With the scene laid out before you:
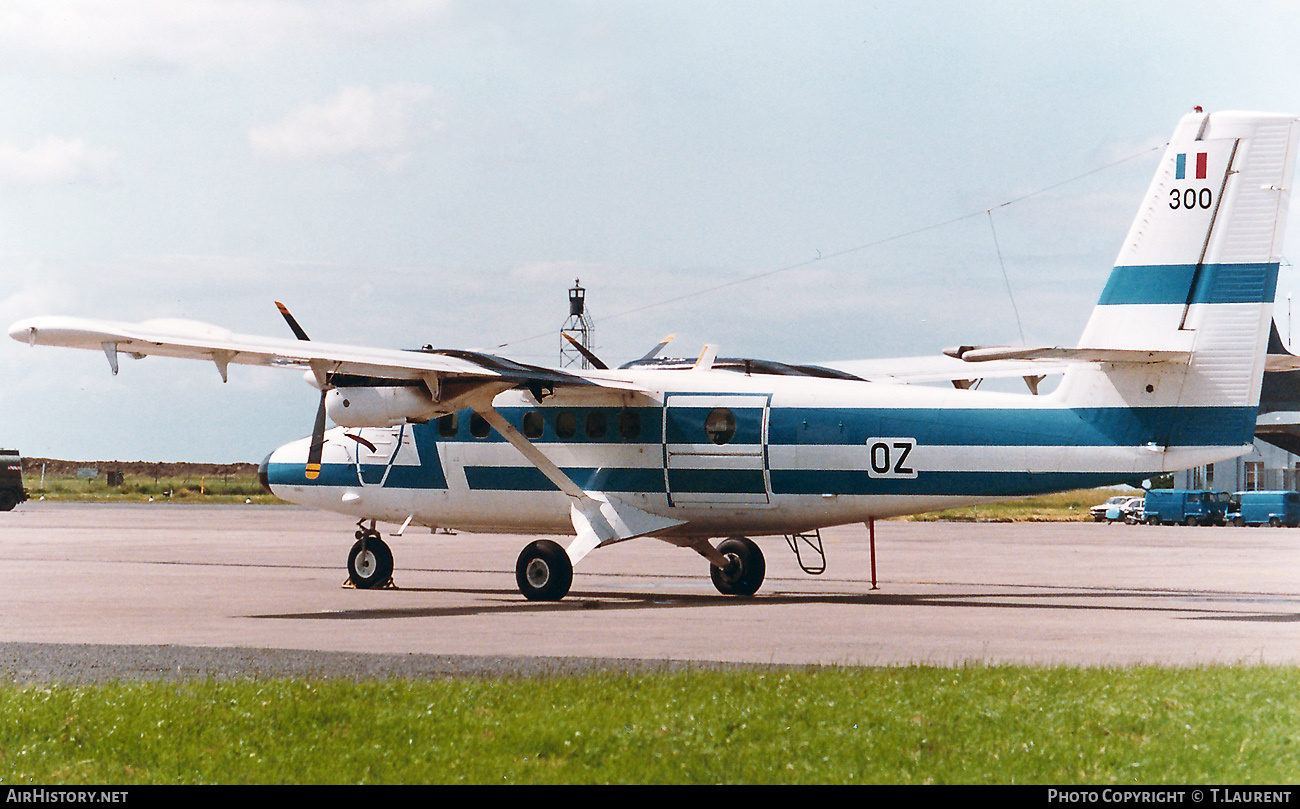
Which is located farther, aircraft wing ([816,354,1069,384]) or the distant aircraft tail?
aircraft wing ([816,354,1069,384])

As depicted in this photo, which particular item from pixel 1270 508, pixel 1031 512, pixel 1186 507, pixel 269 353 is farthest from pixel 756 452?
pixel 1031 512

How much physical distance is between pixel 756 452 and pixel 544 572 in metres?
3.77

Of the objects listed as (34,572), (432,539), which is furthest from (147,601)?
(432,539)

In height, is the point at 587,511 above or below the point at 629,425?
below

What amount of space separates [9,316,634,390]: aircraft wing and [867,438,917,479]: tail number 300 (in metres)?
3.97

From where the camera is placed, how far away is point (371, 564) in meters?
24.1

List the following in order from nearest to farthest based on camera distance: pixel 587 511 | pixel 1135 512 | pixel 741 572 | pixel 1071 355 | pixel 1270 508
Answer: pixel 1071 355 < pixel 587 511 < pixel 741 572 < pixel 1270 508 < pixel 1135 512

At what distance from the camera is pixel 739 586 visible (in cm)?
2303

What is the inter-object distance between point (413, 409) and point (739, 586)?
6.37 meters

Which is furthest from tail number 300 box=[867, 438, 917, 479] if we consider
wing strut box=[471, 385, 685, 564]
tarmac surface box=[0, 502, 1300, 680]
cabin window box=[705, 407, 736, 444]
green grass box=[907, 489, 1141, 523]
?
green grass box=[907, 489, 1141, 523]

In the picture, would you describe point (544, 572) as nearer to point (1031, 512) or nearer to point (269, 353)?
point (269, 353)

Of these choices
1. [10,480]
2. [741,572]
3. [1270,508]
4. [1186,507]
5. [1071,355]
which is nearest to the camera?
[1071,355]

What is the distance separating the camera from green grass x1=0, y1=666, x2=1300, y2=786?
852 centimetres

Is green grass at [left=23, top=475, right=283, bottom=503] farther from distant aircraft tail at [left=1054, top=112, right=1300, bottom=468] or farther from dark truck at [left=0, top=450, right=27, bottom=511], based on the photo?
distant aircraft tail at [left=1054, top=112, right=1300, bottom=468]
